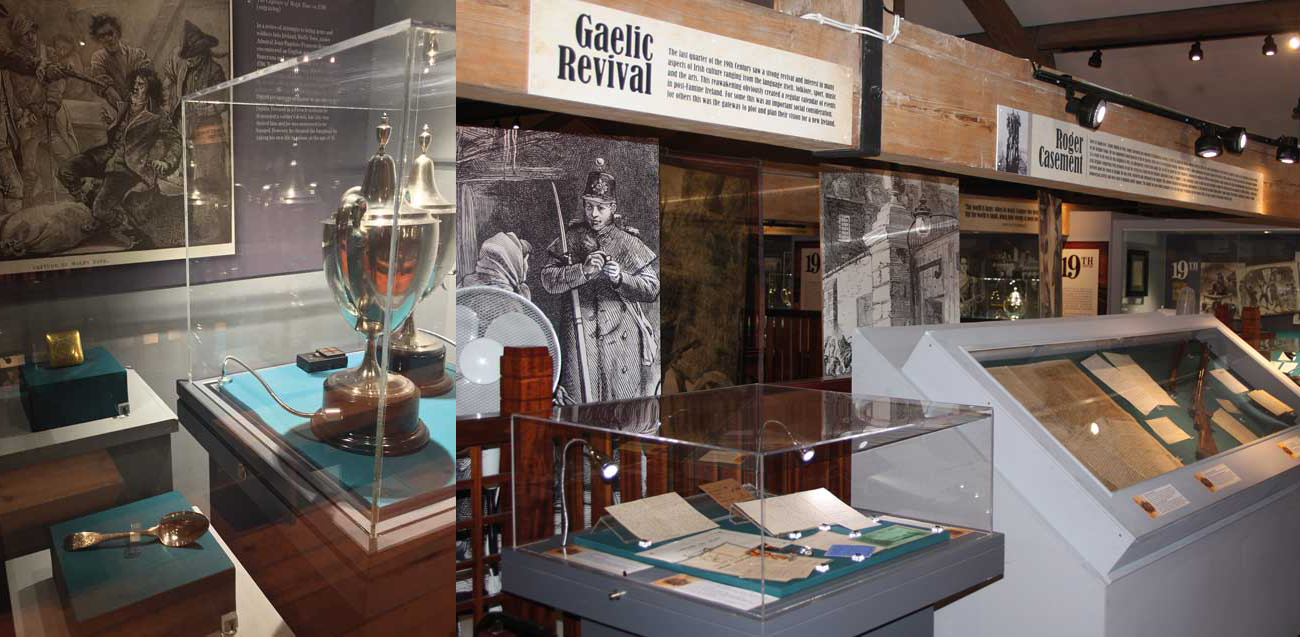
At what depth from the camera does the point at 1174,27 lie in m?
7.00

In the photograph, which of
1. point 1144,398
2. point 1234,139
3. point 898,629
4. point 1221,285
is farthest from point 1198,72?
point 898,629

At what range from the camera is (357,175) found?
0.81 meters

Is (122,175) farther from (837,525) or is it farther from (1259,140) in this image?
(1259,140)

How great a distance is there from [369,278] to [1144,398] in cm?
353

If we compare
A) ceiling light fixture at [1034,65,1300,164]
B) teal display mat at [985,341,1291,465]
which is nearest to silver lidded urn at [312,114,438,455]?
teal display mat at [985,341,1291,465]

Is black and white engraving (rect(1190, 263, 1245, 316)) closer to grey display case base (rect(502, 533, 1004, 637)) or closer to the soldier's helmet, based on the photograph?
the soldier's helmet

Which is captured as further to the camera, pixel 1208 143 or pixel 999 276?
pixel 999 276

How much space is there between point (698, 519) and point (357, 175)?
5.49 feet

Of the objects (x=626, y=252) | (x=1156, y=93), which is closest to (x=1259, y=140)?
(x=1156, y=93)

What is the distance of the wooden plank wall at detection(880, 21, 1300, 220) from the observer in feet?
10.3

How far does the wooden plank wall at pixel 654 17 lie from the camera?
1.93 meters

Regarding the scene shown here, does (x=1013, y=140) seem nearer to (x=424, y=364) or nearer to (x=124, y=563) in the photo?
(x=424, y=364)

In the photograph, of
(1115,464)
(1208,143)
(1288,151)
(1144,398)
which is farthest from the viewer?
(1288,151)

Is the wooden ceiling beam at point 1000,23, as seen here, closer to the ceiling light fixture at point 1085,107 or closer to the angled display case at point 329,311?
the ceiling light fixture at point 1085,107
